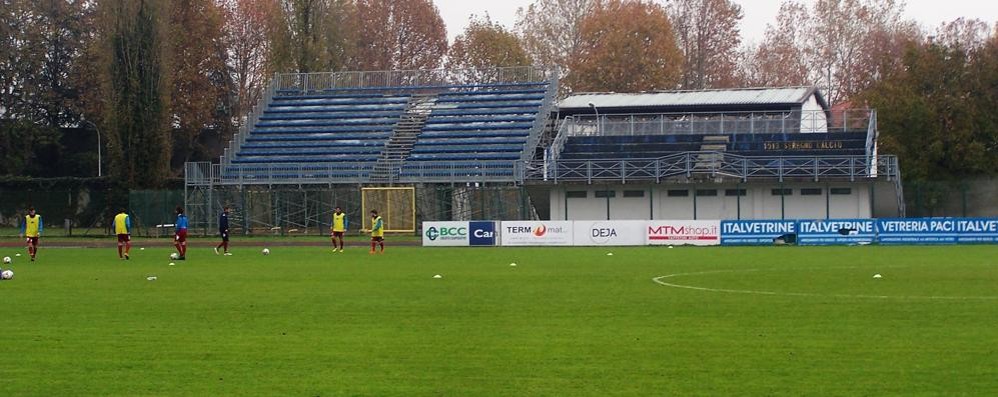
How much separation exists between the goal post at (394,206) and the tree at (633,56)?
35703 mm

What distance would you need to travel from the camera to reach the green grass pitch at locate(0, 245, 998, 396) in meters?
13.7

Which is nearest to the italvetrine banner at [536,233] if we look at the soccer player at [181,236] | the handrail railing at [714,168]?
the handrail railing at [714,168]

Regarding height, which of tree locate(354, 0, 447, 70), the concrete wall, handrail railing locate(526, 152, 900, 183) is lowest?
the concrete wall

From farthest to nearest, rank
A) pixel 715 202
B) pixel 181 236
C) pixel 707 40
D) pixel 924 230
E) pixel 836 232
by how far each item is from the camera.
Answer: pixel 707 40 < pixel 715 202 < pixel 924 230 < pixel 836 232 < pixel 181 236

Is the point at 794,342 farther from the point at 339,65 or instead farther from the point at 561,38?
the point at 561,38

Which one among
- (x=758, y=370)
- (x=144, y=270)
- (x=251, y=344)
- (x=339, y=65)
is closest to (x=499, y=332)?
(x=251, y=344)

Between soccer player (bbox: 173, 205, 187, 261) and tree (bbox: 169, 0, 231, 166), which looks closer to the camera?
soccer player (bbox: 173, 205, 187, 261)

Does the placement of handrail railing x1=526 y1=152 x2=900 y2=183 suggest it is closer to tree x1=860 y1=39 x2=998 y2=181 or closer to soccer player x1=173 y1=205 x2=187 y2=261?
tree x1=860 y1=39 x2=998 y2=181

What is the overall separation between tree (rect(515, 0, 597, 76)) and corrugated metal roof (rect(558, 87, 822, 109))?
88.9 ft

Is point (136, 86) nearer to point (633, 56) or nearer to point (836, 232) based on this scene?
point (633, 56)

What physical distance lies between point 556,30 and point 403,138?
38627mm

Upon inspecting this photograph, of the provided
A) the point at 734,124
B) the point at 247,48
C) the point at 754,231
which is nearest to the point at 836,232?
the point at 754,231

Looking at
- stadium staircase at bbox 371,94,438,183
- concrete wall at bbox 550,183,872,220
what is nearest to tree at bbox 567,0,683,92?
stadium staircase at bbox 371,94,438,183

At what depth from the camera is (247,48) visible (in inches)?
3868
